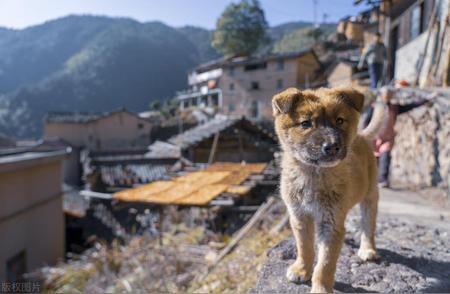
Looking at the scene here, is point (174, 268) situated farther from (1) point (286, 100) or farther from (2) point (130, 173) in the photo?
(2) point (130, 173)

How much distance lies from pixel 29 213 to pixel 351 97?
952cm

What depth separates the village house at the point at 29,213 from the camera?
25.6 feet

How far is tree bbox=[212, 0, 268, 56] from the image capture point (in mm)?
11242

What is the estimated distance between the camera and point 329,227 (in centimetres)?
246

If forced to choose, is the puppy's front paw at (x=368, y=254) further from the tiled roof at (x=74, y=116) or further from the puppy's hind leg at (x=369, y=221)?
the tiled roof at (x=74, y=116)

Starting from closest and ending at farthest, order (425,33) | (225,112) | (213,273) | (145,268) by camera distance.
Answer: (213,273)
(145,268)
(425,33)
(225,112)

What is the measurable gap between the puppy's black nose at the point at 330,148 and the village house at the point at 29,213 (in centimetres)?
812

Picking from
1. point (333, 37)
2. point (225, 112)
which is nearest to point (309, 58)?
point (225, 112)

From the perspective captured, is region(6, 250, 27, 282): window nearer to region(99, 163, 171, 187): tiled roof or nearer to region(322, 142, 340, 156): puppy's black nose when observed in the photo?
region(99, 163, 171, 187): tiled roof

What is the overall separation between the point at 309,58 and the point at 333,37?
19657 mm

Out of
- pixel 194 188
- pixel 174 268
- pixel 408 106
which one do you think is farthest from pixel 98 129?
pixel 408 106

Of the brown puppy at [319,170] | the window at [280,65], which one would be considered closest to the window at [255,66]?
the window at [280,65]

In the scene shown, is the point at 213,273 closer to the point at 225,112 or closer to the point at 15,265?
the point at 15,265

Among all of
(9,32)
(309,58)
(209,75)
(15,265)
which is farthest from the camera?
(209,75)
